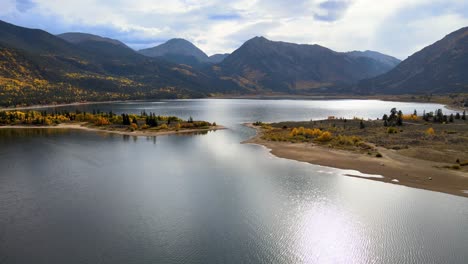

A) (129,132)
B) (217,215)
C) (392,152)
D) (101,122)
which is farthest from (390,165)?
(101,122)

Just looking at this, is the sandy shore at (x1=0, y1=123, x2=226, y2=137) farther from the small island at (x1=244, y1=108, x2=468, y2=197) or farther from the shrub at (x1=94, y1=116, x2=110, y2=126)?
the small island at (x1=244, y1=108, x2=468, y2=197)

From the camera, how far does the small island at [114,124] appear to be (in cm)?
12612

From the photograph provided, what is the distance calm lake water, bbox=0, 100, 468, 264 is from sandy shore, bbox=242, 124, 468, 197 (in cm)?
397

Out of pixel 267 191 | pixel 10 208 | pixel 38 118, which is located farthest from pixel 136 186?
pixel 38 118

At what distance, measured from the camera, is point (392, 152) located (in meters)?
75.7

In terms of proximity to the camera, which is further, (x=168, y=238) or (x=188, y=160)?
(x=188, y=160)

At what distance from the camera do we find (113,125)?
135 meters

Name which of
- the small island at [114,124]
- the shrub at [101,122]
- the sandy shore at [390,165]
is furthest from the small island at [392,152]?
the shrub at [101,122]

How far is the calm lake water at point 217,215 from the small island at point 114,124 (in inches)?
2155

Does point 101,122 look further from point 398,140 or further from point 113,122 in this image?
point 398,140

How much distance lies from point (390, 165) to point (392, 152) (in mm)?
11782

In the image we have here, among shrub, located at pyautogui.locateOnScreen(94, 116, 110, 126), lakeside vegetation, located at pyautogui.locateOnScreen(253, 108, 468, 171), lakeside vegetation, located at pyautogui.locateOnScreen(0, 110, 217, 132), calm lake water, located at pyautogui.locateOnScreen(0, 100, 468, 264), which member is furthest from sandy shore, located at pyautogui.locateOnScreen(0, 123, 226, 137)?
calm lake water, located at pyautogui.locateOnScreen(0, 100, 468, 264)

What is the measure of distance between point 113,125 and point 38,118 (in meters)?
37.0

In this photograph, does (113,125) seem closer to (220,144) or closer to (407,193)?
(220,144)
